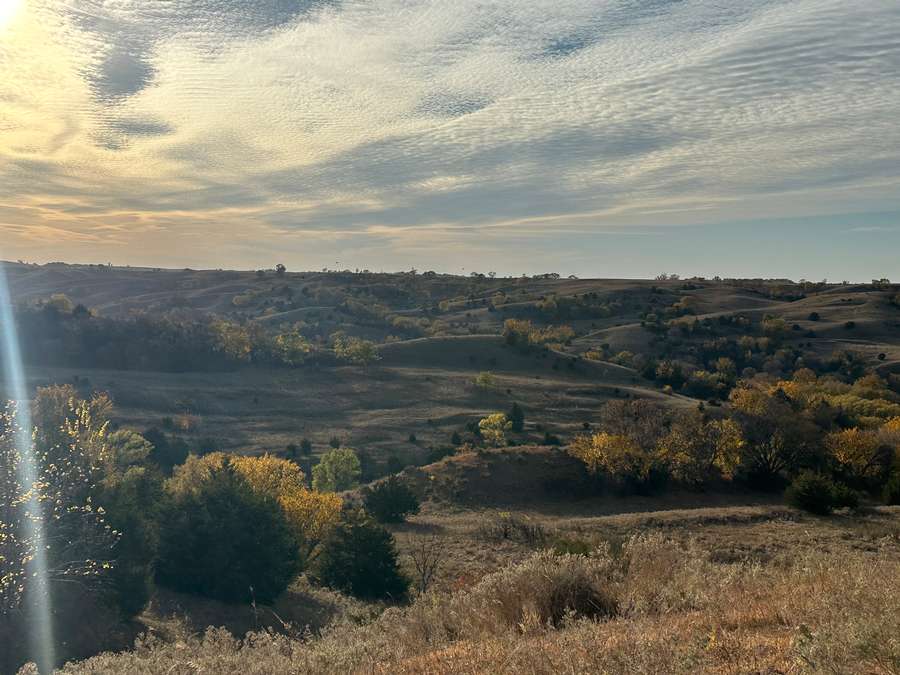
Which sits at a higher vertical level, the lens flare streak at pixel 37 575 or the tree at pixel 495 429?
the lens flare streak at pixel 37 575

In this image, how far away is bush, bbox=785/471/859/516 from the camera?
2847 centimetres

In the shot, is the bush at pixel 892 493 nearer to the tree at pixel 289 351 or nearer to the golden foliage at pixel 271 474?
the golden foliage at pixel 271 474

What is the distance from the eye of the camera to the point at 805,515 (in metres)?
28.0

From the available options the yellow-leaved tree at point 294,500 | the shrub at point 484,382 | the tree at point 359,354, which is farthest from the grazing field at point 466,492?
the tree at point 359,354

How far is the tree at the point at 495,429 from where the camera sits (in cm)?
5128

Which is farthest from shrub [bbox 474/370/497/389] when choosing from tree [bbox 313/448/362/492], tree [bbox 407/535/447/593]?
tree [bbox 407/535/447/593]

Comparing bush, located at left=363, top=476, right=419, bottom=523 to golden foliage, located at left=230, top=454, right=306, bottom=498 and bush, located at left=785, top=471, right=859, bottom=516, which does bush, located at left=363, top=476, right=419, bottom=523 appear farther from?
bush, located at left=785, top=471, right=859, bottom=516

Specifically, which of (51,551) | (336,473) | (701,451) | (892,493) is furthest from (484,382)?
(51,551)

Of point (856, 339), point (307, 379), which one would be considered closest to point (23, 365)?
point (307, 379)

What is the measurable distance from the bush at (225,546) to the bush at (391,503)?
33.4ft

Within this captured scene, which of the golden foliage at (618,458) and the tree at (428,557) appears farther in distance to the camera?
the golden foliage at (618,458)

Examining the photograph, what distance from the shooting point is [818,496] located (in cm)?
2850

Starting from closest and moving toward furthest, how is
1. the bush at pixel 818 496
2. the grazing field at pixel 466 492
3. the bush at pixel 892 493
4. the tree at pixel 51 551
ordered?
the grazing field at pixel 466 492 → the tree at pixel 51 551 → the bush at pixel 818 496 → the bush at pixel 892 493

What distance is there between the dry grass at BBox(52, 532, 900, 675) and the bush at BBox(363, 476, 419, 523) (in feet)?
72.6
